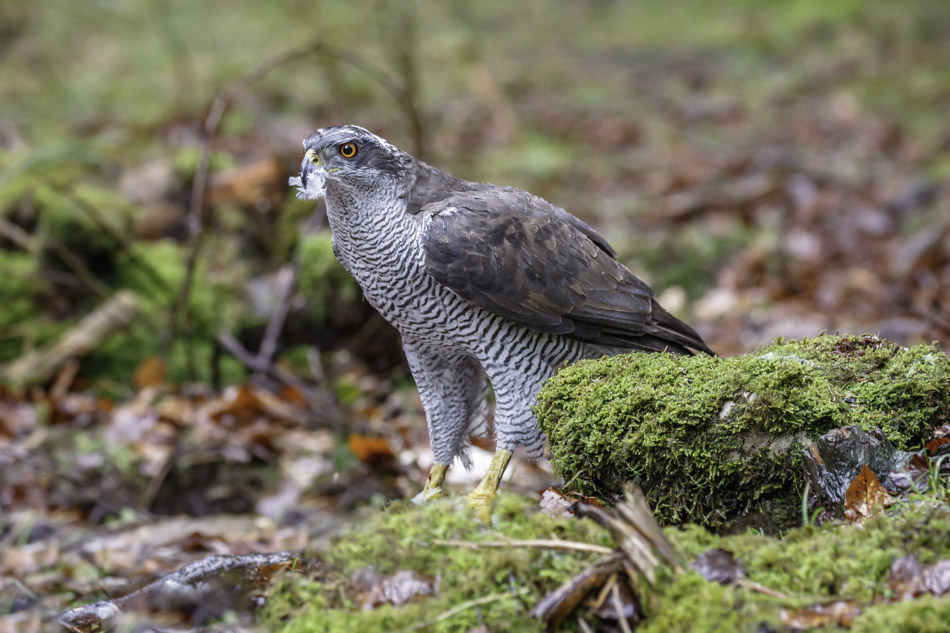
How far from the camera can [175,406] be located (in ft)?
22.1

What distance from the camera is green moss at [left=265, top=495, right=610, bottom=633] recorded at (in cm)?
248

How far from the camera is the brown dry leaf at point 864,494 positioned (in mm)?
2930

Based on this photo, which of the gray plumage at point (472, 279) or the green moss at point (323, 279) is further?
the green moss at point (323, 279)

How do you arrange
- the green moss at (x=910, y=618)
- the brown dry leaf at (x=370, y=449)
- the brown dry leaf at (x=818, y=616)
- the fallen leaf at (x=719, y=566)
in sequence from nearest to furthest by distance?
the green moss at (x=910, y=618) < the brown dry leaf at (x=818, y=616) < the fallen leaf at (x=719, y=566) < the brown dry leaf at (x=370, y=449)

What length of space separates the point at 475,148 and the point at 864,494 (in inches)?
457

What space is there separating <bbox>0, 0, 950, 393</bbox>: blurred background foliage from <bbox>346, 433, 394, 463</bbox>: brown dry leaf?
5.07 feet

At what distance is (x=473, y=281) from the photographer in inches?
153

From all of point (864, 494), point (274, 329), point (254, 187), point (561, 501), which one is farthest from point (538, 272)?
point (254, 187)

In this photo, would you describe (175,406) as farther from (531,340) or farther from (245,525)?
(531,340)

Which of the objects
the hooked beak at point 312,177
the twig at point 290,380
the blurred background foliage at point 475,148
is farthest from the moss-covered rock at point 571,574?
the blurred background foliage at point 475,148

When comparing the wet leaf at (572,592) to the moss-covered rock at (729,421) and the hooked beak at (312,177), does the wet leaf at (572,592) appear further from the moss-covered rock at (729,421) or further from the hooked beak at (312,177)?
the hooked beak at (312,177)

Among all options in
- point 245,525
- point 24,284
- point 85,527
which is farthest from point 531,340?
point 24,284

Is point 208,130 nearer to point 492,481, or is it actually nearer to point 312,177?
point 312,177

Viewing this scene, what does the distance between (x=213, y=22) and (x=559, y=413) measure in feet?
61.5
